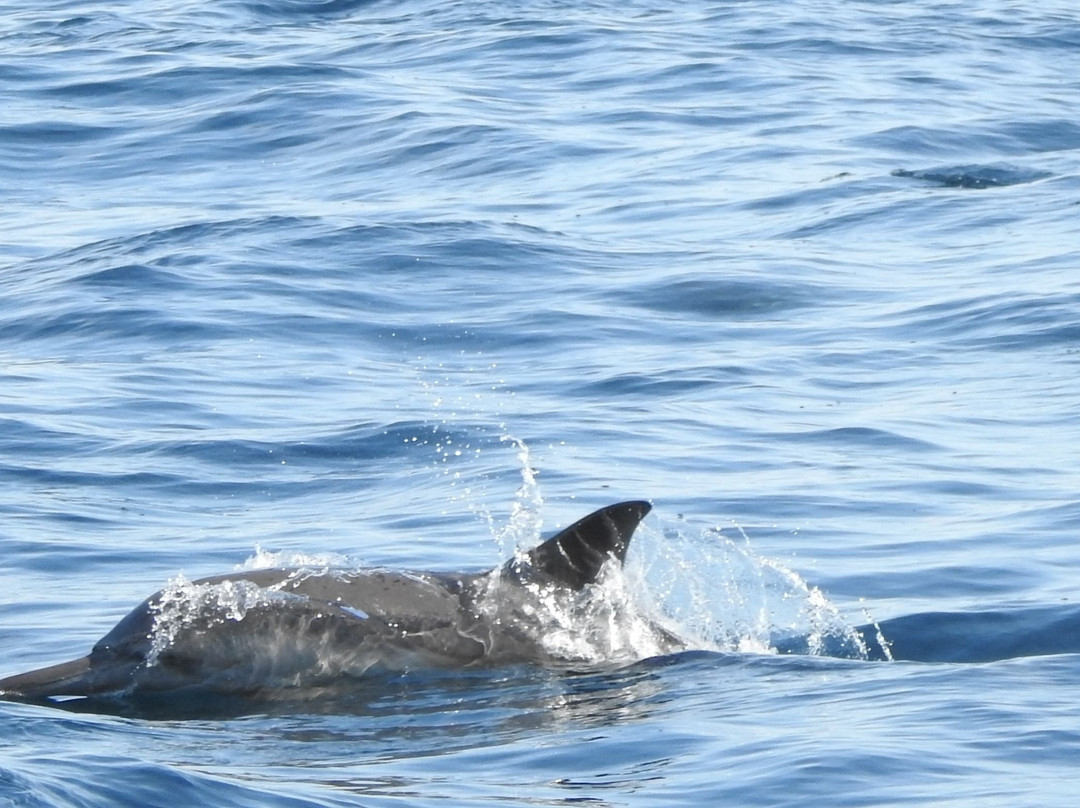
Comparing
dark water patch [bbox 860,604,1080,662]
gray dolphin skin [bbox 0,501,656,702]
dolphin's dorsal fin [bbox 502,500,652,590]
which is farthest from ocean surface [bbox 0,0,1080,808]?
dolphin's dorsal fin [bbox 502,500,652,590]

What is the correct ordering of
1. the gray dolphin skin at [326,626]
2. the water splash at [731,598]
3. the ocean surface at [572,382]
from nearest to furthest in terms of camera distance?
1. the ocean surface at [572,382]
2. the gray dolphin skin at [326,626]
3. the water splash at [731,598]

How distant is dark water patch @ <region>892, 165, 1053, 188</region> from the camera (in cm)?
2208

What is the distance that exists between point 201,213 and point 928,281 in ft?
23.8

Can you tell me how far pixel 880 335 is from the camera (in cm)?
1616

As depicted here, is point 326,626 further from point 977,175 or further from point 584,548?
point 977,175

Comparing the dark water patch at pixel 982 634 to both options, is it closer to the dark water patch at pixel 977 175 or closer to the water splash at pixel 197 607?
the water splash at pixel 197 607

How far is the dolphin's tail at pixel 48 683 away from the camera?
25.3ft

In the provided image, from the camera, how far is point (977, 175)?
883 inches

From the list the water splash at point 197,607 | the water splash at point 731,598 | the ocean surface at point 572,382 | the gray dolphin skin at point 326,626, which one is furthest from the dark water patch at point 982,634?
the water splash at point 197,607

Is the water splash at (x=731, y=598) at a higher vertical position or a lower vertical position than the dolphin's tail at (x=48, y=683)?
lower

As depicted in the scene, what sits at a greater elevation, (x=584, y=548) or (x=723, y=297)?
(x=584, y=548)

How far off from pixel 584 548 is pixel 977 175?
1516cm

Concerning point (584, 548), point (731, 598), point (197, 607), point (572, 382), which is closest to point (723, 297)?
point (572, 382)

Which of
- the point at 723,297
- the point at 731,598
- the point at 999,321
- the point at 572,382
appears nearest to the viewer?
the point at 731,598
